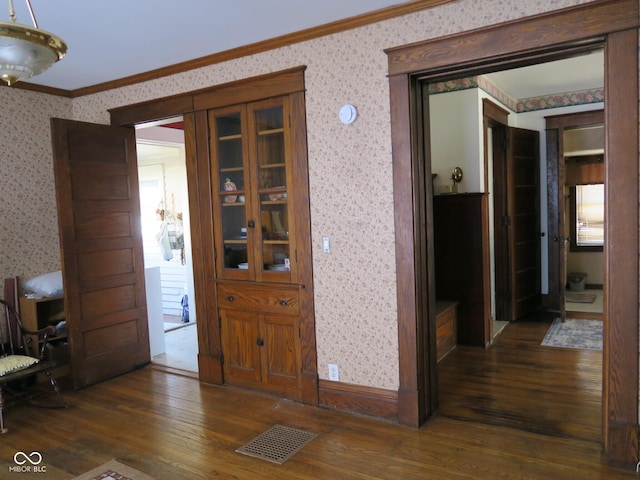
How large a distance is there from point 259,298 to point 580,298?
5.41 m

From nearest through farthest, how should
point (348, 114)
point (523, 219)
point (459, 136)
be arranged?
1. point (348, 114)
2. point (459, 136)
3. point (523, 219)

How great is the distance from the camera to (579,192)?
26.6 feet

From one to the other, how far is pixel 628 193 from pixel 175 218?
5906 mm

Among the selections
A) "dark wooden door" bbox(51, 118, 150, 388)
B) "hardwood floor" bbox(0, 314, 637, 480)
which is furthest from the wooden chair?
"dark wooden door" bbox(51, 118, 150, 388)

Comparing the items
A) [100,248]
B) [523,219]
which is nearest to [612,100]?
[523,219]

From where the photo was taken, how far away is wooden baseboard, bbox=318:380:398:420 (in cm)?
318

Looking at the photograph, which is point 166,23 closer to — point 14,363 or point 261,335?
point 261,335

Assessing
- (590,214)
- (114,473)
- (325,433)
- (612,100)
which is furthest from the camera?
(590,214)

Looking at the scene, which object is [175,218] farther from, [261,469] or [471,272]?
[261,469]

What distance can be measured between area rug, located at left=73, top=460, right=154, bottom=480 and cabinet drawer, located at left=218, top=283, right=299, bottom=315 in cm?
138

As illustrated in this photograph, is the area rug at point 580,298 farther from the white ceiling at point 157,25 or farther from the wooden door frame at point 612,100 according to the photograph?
the white ceiling at point 157,25

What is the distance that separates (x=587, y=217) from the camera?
8.09 m

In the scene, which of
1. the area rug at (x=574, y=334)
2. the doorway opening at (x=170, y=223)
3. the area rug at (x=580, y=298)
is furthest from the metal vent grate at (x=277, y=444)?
the area rug at (x=580, y=298)

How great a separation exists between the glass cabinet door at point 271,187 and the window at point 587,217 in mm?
6369
